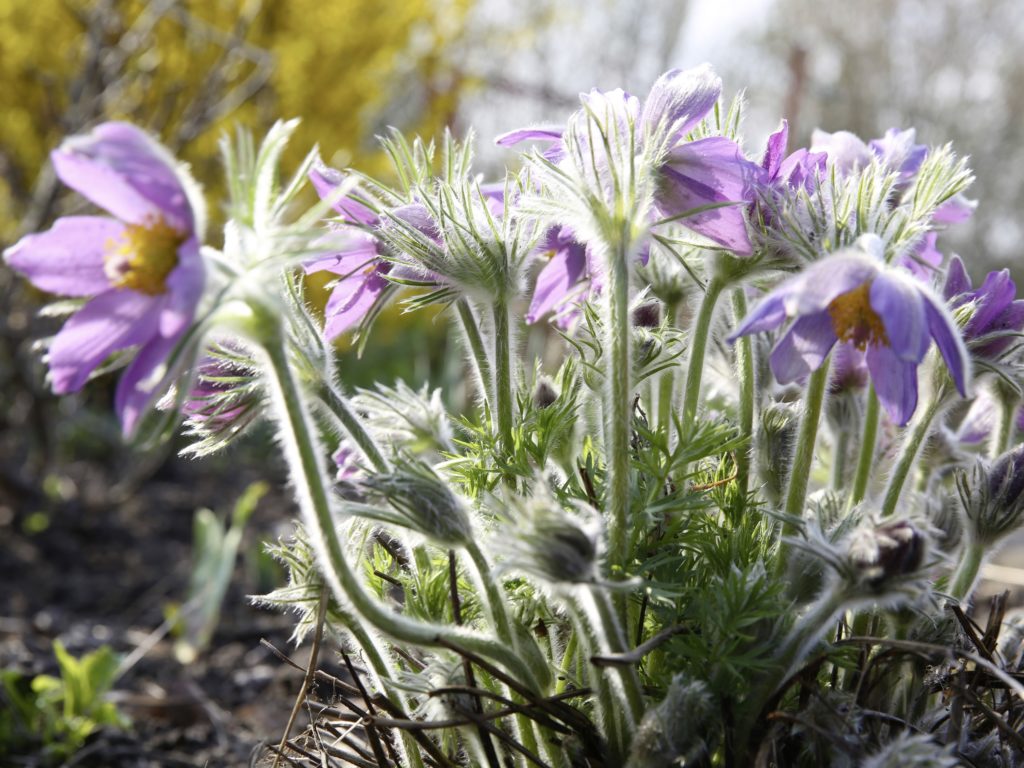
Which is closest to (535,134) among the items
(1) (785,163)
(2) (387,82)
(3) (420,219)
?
(3) (420,219)

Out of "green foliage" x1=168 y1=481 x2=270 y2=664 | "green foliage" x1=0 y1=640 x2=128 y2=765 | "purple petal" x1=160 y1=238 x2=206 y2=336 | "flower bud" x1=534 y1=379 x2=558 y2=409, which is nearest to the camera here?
"purple petal" x1=160 y1=238 x2=206 y2=336

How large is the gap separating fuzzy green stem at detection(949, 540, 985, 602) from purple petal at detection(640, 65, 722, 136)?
0.55m

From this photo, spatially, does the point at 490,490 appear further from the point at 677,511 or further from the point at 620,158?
the point at 620,158

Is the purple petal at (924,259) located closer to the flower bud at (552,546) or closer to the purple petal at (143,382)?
the flower bud at (552,546)

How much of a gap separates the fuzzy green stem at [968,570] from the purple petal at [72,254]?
906mm

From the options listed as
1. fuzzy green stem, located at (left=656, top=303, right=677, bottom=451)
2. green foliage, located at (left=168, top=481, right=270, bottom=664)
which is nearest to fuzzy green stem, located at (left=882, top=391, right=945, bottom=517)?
fuzzy green stem, located at (left=656, top=303, right=677, bottom=451)

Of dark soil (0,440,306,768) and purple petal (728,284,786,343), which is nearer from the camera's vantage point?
purple petal (728,284,786,343)

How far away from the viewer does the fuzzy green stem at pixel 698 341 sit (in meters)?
1.03

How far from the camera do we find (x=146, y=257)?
2.63 feet

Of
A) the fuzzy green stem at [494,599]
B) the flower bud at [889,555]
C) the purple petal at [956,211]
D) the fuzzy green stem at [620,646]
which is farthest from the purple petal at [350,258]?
the purple petal at [956,211]

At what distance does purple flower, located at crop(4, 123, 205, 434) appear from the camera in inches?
29.2

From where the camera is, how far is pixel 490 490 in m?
1.03

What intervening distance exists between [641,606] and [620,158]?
0.42 meters

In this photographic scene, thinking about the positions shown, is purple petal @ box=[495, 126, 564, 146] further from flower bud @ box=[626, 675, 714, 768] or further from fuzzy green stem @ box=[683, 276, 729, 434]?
flower bud @ box=[626, 675, 714, 768]
